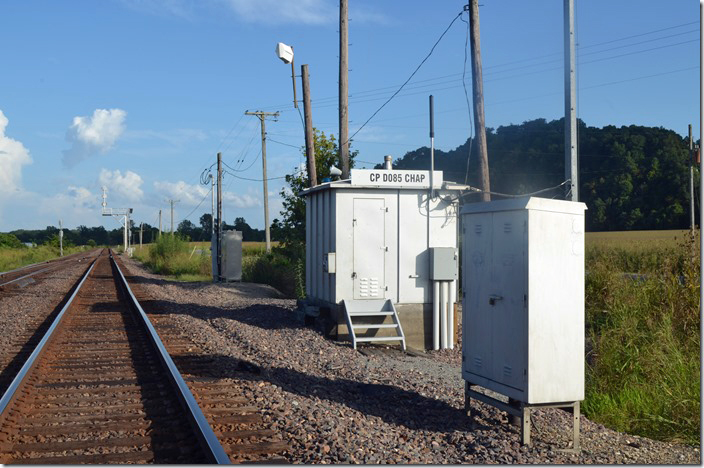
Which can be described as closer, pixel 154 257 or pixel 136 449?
pixel 136 449

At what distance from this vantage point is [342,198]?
43.7 feet

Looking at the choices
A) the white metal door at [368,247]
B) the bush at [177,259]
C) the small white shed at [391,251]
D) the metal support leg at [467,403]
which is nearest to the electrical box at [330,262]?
the small white shed at [391,251]

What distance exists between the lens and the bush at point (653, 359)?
25.2ft

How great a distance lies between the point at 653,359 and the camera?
28.9 ft

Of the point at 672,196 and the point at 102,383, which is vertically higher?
the point at 672,196

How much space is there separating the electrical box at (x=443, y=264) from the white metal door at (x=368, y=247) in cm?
93

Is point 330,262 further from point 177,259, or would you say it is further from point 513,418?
point 177,259

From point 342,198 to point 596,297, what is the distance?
5.41 meters

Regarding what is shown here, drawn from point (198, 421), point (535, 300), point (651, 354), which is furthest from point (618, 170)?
point (198, 421)

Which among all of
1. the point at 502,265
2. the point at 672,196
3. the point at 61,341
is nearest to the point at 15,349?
the point at 61,341

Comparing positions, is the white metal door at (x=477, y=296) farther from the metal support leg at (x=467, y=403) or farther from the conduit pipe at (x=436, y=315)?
the conduit pipe at (x=436, y=315)

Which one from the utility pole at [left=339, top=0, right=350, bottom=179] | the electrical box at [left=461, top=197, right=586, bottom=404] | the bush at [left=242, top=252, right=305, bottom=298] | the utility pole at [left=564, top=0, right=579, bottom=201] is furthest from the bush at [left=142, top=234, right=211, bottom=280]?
the electrical box at [left=461, top=197, right=586, bottom=404]

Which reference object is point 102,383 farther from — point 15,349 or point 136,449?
point 15,349

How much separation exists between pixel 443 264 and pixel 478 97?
4.45 metres
